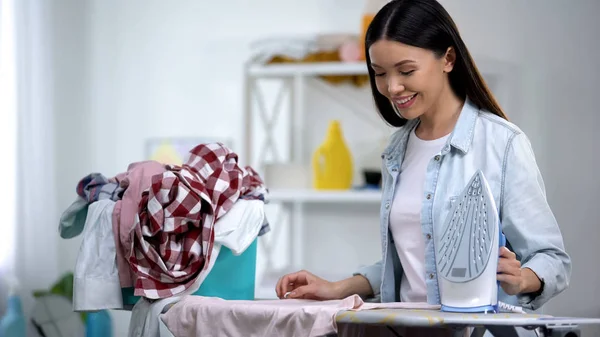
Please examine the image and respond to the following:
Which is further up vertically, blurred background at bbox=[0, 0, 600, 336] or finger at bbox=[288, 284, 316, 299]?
blurred background at bbox=[0, 0, 600, 336]

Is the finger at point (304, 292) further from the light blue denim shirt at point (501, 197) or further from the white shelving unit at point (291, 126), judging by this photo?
the white shelving unit at point (291, 126)

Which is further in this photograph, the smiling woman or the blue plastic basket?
the smiling woman

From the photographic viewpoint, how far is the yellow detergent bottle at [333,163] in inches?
120

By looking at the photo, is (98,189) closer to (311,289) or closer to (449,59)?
(311,289)

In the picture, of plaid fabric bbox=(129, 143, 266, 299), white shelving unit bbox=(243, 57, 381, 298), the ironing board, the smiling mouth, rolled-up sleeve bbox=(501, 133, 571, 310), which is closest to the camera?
the ironing board

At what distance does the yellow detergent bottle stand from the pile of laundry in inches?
56.8

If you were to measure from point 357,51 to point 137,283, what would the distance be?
1791 millimetres

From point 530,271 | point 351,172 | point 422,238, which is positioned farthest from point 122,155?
point 530,271

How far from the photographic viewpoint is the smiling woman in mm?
2725

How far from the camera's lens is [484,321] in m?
0.96

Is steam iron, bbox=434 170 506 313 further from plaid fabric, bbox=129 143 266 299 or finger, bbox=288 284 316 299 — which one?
plaid fabric, bbox=129 143 266 299

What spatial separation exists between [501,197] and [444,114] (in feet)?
0.68

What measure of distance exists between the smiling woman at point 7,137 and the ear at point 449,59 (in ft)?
6.19

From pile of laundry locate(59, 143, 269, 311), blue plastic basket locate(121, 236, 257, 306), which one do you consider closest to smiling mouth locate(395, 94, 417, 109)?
pile of laundry locate(59, 143, 269, 311)
